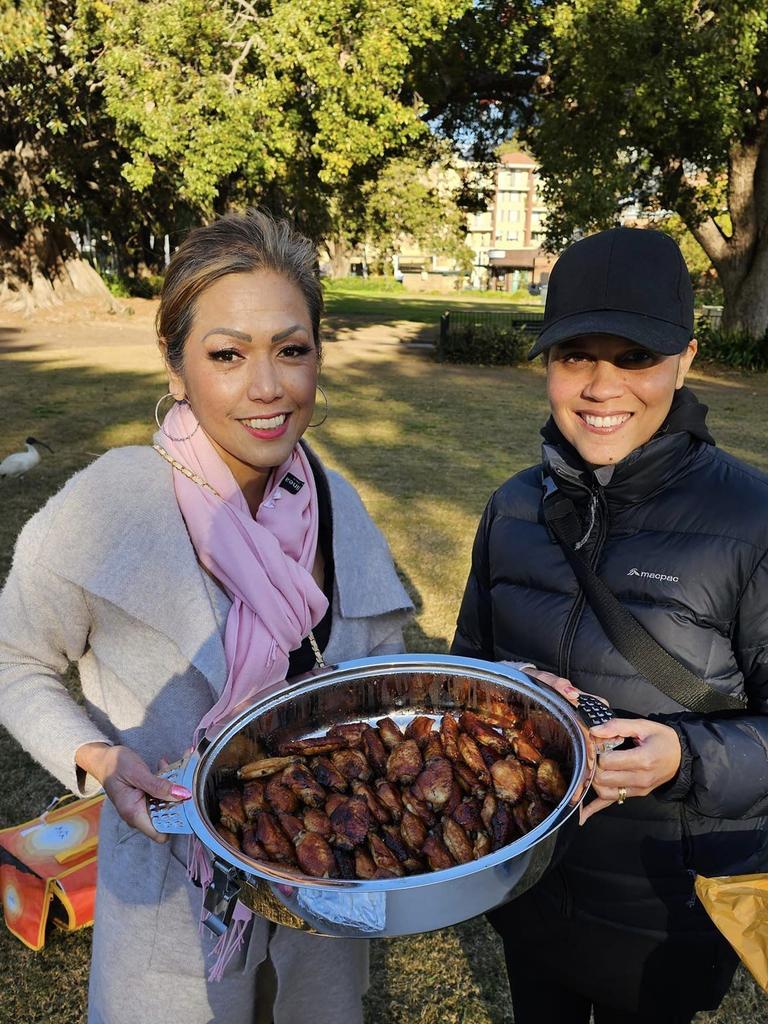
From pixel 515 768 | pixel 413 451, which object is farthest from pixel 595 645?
pixel 413 451

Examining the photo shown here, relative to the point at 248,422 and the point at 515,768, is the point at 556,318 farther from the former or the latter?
the point at 515,768

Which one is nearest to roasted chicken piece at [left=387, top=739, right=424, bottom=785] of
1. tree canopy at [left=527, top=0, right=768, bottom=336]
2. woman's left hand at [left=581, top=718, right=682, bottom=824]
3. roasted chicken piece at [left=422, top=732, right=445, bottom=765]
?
roasted chicken piece at [left=422, top=732, right=445, bottom=765]

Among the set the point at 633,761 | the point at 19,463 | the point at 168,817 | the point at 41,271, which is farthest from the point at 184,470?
the point at 41,271

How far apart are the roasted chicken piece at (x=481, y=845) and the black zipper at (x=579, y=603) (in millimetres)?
458

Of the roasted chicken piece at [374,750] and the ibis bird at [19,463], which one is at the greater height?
the roasted chicken piece at [374,750]

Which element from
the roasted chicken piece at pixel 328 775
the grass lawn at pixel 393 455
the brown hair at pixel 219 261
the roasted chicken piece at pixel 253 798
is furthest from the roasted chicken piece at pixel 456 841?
the grass lawn at pixel 393 455

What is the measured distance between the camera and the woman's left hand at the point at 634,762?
1.39 m

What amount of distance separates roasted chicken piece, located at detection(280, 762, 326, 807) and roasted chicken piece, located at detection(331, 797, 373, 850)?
0.05 meters

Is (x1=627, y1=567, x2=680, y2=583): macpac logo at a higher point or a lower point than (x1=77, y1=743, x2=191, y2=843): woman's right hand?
higher

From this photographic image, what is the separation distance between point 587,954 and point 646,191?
18941mm

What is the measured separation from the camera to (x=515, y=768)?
59.2 inches

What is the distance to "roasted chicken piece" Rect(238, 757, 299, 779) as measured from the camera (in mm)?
1518

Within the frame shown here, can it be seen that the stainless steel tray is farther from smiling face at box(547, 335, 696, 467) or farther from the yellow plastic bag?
smiling face at box(547, 335, 696, 467)

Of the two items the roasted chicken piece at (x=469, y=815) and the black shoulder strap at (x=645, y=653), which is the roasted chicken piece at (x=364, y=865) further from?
the black shoulder strap at (x=645, y=653)
